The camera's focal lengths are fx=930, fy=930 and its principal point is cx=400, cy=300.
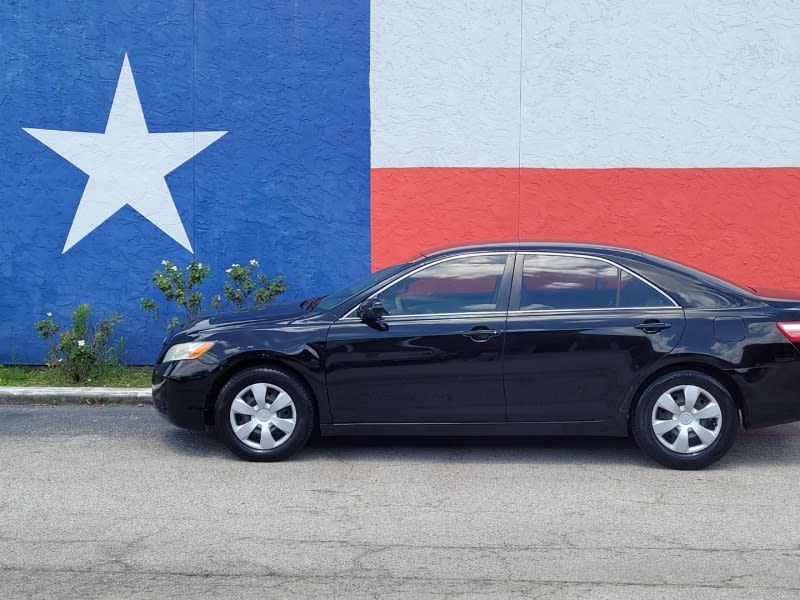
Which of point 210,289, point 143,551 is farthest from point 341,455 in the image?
point 210,289

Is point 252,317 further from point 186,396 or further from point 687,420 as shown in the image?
point 687,420

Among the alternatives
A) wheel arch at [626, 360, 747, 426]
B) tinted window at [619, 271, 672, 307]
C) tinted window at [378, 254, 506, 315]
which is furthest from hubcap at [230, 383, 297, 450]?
tinted window at [619, 271, 672, 307]

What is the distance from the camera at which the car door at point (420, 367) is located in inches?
263

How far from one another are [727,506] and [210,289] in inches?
257

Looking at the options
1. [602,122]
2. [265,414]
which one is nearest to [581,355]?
[265,414]

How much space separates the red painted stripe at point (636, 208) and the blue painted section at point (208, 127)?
31.3 inches

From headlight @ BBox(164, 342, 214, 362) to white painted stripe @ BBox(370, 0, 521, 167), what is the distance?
4202mm

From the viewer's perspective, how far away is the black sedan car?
6.57m

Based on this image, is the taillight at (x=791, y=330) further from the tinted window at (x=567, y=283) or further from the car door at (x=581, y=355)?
the tinted window at (x=567, y=283)

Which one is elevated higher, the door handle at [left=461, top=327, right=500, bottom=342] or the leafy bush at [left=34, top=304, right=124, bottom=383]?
the door handle at [left=461, top=327, right=500, bottom=342]

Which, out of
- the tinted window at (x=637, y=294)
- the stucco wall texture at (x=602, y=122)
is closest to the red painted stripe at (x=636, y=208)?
the stucco wall texture at (x=602, y=122)

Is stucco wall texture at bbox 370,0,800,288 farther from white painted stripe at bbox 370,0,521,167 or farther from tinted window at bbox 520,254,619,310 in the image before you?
tinted window at bbox 520,254,619,310

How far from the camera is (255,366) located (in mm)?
6859

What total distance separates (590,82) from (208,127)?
4.31 metres
